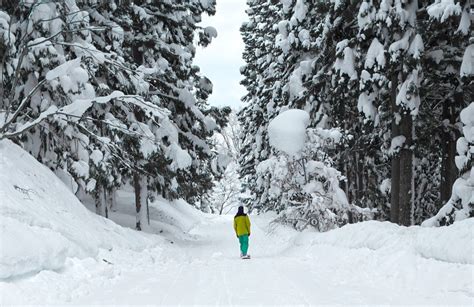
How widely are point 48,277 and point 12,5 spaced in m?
8.45

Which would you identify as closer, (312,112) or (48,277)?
(48,277)

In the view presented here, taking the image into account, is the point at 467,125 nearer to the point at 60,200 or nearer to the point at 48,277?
the point at 48,277

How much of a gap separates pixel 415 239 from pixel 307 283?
6.69ft

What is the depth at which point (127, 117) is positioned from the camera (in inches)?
637

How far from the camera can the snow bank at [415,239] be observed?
6.46m

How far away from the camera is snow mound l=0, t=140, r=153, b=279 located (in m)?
6.46

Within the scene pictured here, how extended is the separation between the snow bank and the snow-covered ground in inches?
0.8

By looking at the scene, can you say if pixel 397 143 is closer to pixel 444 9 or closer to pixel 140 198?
pixel 444 9

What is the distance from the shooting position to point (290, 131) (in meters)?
15.6

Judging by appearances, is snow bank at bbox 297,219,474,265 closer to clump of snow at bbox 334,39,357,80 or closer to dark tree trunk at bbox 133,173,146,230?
clump of snow at bbox 334,39,357,80

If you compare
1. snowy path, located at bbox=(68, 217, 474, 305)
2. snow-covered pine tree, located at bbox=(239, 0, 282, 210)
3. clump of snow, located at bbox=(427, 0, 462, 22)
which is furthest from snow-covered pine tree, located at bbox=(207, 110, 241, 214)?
clump of snow, located at bbox=(427, 0, 462, 22)

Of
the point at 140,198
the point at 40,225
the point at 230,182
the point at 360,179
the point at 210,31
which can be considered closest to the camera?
the point at 40,225

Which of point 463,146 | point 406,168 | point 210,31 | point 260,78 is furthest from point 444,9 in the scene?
point 260,78

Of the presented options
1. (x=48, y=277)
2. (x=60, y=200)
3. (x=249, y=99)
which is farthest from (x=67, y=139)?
(x=249, y=99)
